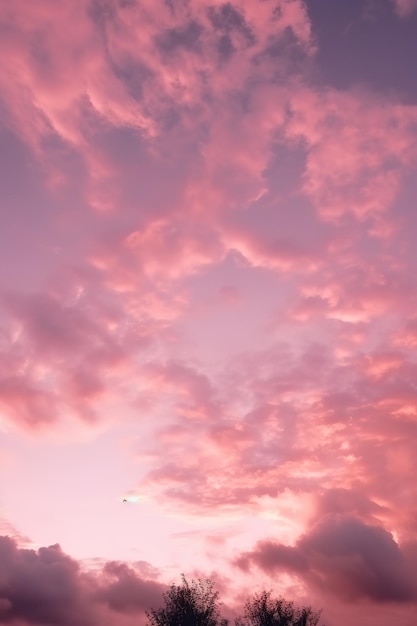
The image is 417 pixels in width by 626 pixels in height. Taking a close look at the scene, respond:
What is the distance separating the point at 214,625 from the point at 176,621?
6.37m

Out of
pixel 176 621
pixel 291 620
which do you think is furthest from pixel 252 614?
pixel 176 621

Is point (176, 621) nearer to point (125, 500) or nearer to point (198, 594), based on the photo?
point (198, 594)

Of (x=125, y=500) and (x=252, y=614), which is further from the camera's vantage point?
(x=252, y=614)

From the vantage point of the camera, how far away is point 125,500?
53281mm

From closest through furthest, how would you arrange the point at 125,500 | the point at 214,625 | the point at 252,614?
the point at 125,500 < the point at 214,625 < the point at 252,614

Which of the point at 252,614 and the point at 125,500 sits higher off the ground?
the point at 125,500

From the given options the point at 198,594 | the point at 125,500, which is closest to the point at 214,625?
the point at 198,594

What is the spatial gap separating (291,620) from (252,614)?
269 inches

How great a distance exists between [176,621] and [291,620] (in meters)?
20.5

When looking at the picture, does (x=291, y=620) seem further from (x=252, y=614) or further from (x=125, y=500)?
(x=125, y=500)

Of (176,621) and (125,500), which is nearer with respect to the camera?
(125,500)

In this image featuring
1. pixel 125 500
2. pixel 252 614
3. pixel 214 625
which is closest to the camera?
pixel 125 500

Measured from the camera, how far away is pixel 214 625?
280 ft

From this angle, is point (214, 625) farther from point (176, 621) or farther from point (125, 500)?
point (125, 500)
